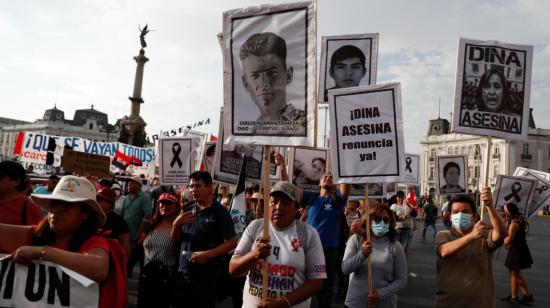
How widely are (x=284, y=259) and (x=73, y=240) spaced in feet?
4.30

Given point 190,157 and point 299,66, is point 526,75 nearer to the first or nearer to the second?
point 299,66

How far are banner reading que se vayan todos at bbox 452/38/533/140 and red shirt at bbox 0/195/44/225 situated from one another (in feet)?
13.1

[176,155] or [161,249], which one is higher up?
[176,155]

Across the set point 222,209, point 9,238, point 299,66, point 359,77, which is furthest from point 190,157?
point 9,238

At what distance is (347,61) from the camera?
314 inches

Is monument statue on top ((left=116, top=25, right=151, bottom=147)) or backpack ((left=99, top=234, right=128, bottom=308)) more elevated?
monument statue on top ((left=116, top=25, right=151, bottom=147))

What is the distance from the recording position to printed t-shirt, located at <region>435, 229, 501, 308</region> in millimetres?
3822

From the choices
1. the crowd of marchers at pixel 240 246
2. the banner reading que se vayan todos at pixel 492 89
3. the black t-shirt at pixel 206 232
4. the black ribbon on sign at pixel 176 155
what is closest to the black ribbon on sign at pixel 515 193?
the banner reading que se vayan todos at pixel 492 89

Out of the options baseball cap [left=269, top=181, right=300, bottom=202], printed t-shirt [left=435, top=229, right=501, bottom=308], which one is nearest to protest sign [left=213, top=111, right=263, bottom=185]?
printed t-shirt [left=435, top=229, right=501, bottom=308]

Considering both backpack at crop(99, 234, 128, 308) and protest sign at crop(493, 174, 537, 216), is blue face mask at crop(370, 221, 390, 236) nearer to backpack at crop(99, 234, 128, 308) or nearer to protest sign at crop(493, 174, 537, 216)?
backpack at crop(99, 234, 128, 308)

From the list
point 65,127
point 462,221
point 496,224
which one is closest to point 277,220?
point 462,221

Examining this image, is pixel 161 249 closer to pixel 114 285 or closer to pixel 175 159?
pixel 114 285

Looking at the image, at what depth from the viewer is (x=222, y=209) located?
4.48 metres

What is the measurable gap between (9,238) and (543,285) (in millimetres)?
10055
